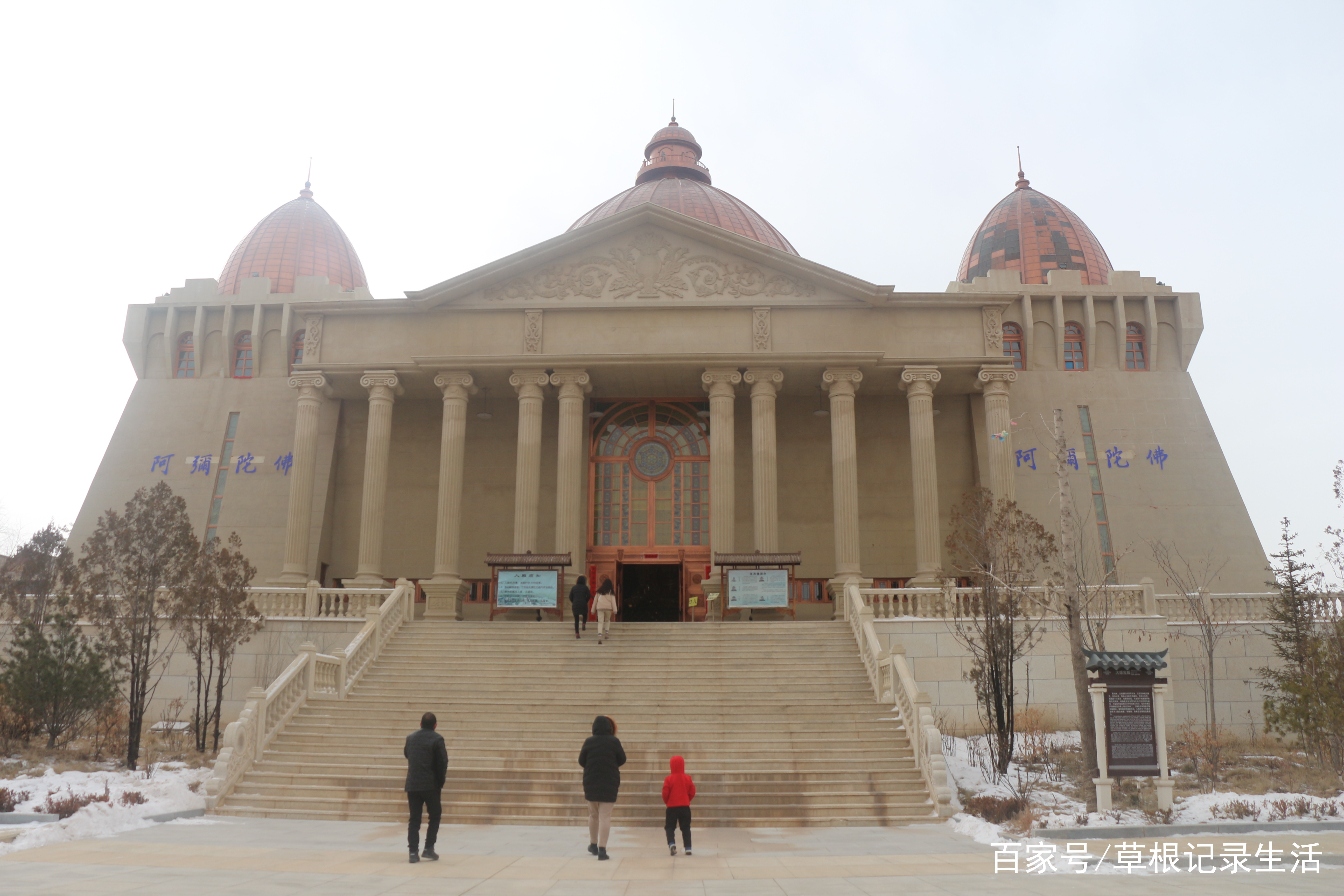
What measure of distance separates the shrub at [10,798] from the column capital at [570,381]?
17.3 m

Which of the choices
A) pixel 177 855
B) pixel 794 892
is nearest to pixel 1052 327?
pixel 794 892

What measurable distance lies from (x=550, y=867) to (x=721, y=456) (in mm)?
18098

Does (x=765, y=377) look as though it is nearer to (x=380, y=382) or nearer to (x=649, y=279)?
(x=649, y=279)

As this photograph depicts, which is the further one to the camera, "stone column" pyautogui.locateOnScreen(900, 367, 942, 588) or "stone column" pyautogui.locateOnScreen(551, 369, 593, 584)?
"stone column" pyautogui.locateOnScreen(551, 369, 593, 584)

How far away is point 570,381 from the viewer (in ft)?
93.1

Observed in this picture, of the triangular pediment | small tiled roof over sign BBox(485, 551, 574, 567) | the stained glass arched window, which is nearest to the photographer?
small tiled roof over sign BBox(485, 551, 574, 567)

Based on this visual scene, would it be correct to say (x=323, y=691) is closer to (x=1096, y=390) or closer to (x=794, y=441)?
(x=794, y=441)

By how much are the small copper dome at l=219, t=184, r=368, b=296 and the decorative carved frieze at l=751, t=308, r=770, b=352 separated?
18337 millimetres

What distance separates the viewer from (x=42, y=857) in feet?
33.3

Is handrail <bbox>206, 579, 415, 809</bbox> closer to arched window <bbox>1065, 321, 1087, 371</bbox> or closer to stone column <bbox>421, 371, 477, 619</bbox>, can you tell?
stone column <bbox>421, 371, 477, 619</bbox>

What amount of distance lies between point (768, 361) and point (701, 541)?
235 inches

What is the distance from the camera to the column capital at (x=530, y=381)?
28.4 m

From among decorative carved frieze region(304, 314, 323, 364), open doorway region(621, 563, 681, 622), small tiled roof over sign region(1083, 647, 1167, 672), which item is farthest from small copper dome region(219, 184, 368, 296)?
small tiled roof over sign region(1083, 647, 1167, 672)

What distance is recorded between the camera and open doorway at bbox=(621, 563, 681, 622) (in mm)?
30781
